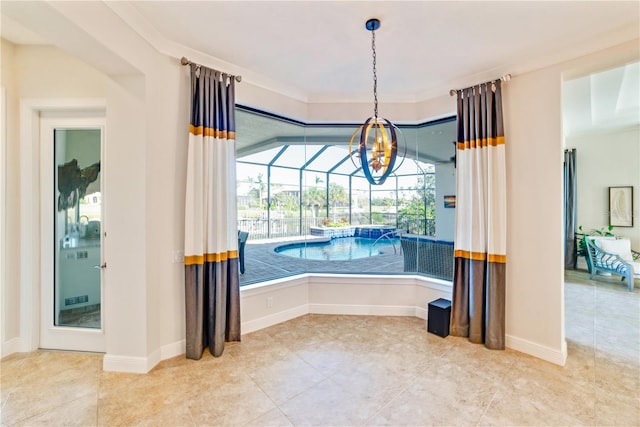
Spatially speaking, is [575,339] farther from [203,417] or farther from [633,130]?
[633,130]

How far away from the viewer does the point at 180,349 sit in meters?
2.80

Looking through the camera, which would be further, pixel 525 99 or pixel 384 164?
pixel 525 99

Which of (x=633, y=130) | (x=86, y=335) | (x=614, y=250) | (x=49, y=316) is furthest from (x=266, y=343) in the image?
(x=633, y=130)

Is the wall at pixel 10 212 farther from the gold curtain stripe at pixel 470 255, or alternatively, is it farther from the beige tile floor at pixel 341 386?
the gold curtain stripe at pixel 470 255

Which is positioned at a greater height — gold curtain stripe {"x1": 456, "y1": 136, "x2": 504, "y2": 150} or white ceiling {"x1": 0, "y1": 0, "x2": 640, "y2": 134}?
white ceiling {"x1": 0, "y1": 0, "x2": 640, "y2": 134}

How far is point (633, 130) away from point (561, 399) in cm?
662

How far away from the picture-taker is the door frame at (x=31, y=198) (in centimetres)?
277

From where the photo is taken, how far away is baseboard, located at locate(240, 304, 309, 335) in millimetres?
3333

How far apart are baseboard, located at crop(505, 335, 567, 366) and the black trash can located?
1.96ft

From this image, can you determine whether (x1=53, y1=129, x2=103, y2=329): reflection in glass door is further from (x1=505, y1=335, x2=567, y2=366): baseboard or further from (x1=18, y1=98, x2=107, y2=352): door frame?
(x1=505, y1=335, x2=567, y2=366): baseboard

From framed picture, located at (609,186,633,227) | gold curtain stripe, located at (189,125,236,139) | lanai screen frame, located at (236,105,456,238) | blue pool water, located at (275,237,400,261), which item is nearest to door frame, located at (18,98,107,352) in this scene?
gold curtain stripe, located at (189,125,236,139)

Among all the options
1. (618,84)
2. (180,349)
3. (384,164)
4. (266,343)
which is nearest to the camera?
(384,164)

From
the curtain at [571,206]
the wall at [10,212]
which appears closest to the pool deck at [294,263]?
the wall at [10,212]

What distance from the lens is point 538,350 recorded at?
2.78 m
